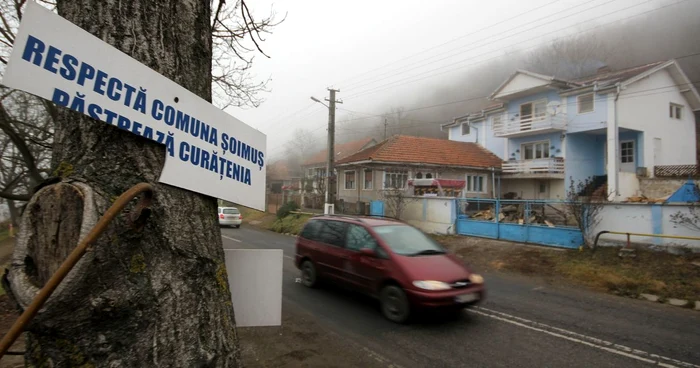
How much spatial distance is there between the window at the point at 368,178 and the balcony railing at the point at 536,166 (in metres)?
10.2

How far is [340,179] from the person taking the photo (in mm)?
30203

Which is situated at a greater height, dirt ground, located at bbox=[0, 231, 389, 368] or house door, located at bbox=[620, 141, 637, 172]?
house door, located at bbox=[620, 141, 637, 172]

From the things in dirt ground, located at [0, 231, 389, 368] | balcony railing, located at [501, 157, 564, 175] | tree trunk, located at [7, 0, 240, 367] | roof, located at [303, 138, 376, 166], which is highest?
roof, located at [303, 138, 376, 166]

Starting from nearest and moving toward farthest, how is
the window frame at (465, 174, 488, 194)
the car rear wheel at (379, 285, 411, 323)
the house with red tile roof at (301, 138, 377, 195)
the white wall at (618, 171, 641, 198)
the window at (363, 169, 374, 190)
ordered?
the car rear wheel at (379, 285, 411, 323) < the white wall at (618, 171, 641, 198) < the window at (363, 169, 374, 190) < the window frame at (465, 174, 488, 194) < the house with red tile roof at (301, 138, 377, 195)

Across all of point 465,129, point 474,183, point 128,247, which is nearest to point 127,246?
point 128,247

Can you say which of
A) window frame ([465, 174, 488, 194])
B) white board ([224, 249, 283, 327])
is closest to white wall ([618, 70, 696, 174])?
window frame ([465, 174, 488, 194])

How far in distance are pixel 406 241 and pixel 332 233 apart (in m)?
1.68

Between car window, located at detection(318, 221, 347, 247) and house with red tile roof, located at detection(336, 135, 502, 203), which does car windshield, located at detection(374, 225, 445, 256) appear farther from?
house with red tile roof, located at detection(336, 135, 502, 203)

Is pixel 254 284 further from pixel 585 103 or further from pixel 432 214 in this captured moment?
pixel 585 103

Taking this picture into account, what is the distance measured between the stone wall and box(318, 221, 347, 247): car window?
2190 centimetres

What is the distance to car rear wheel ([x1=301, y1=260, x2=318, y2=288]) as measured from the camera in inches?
315

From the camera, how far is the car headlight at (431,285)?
567 centimetres

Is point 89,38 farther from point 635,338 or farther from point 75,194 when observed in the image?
point 635,338

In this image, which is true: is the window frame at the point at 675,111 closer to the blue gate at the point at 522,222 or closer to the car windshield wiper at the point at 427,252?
the blue gate at the point at 522,222
